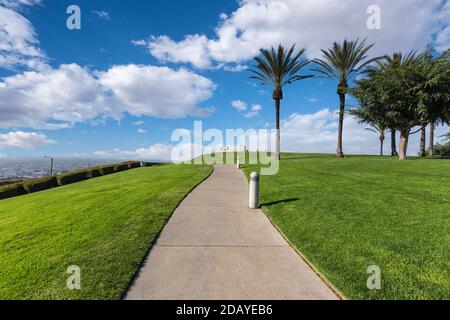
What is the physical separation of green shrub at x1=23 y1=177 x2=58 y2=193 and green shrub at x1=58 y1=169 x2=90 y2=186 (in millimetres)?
463

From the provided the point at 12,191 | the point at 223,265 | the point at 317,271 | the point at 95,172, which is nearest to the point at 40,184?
the point at 12,191

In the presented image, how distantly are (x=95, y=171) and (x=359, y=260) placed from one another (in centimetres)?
2588

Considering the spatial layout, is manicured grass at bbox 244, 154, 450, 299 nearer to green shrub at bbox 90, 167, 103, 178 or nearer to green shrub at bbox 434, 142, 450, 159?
green shrub at bbox 90, 167, 103, 178

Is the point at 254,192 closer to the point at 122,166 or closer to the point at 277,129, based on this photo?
the point at 277,129

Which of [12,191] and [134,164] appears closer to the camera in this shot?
[12,191]

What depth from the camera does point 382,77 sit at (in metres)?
23.8

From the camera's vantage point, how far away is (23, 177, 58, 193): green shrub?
20375 mm

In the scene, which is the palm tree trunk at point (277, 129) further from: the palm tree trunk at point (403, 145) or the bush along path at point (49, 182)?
the bush along path at point (49, 182)

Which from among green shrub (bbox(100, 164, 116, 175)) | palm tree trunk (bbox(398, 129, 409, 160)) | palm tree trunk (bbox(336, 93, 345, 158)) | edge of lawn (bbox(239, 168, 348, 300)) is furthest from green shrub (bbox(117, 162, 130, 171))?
palm tree trunk (bbox(398, 129, 409, 160))

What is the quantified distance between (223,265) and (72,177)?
2325 centimetres

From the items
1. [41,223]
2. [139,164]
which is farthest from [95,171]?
[41,223]

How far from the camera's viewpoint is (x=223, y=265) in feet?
14.0

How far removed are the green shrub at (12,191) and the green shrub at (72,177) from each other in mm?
2651

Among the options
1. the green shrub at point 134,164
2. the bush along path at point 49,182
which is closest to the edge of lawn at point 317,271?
the bush along path at point 49,182
